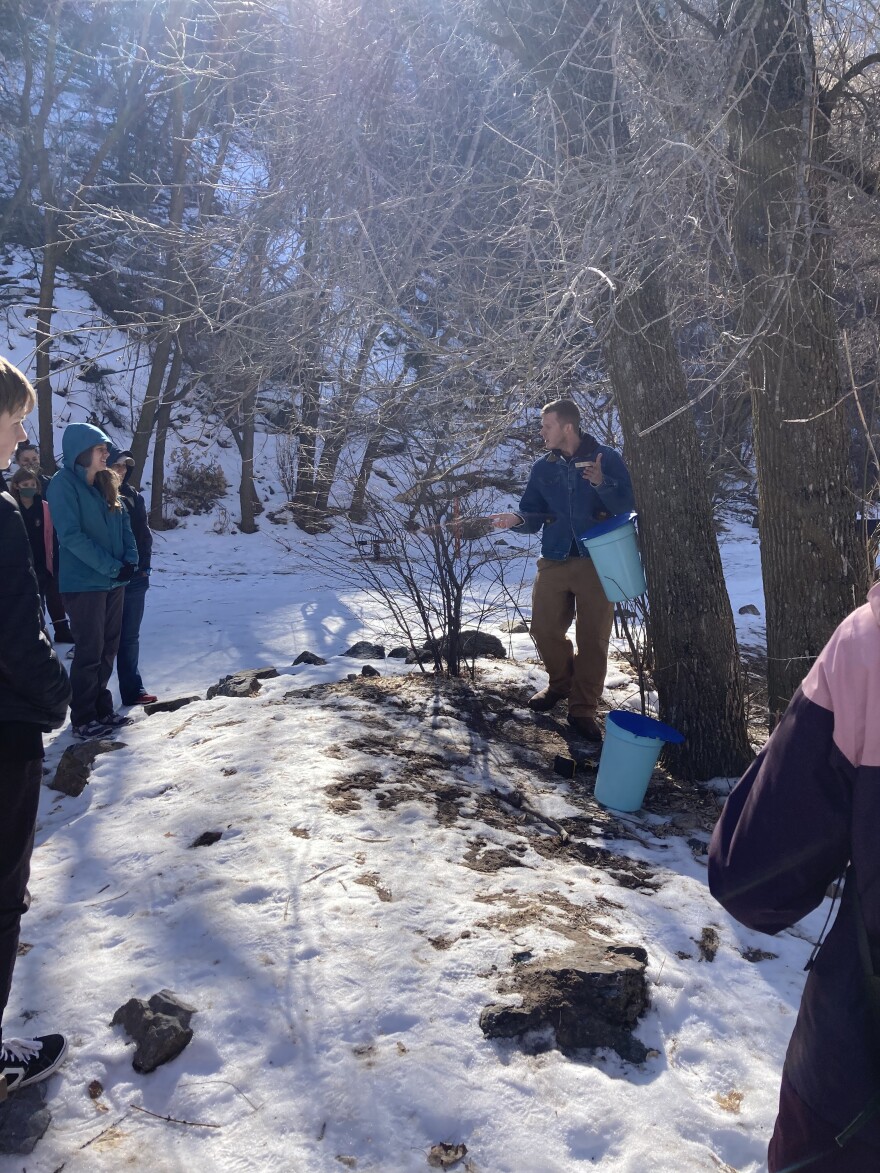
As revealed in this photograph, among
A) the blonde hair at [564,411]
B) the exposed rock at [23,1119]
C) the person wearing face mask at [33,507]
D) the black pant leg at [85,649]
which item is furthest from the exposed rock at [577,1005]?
the person wearing face mask at [33,507]

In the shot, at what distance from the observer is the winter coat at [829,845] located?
1079 mm

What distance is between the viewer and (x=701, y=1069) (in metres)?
2.21

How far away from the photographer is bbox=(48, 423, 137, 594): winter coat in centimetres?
461

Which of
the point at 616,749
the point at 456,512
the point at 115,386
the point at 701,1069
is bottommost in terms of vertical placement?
the point at 701,1069

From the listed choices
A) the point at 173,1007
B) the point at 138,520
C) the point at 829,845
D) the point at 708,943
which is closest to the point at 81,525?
the point at 138,520

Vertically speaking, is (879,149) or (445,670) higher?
(879,149)

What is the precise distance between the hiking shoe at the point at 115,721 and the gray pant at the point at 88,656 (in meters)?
0.04

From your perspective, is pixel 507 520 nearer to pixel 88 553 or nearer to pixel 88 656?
pixel 88 553

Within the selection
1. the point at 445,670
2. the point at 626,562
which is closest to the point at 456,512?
the point at 445,670

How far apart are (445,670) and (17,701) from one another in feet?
12.3

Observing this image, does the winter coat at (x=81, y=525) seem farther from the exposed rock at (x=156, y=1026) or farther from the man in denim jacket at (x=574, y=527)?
the exposed rock at (x=156, y=1026)

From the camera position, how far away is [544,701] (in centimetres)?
493

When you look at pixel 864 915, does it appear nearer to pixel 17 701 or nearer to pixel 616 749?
pixel 17 701

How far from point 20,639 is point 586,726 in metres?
3.30
